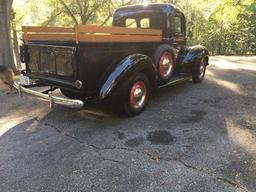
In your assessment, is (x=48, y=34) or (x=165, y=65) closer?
(x=48, y=34)

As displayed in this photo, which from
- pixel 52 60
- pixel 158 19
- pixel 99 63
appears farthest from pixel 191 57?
pixel 52 60

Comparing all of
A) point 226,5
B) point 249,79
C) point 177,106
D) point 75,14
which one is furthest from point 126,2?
point 177,106

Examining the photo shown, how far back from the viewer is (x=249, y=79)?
331 inches

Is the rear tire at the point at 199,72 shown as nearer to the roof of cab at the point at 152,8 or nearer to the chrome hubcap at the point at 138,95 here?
the roof of cab at the point at 152,8

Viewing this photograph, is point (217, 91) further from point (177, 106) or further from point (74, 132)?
point (74, 132)

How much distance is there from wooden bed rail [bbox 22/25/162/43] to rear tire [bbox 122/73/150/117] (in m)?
0.76

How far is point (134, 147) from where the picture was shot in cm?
403

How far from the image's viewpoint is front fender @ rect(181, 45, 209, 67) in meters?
6.99

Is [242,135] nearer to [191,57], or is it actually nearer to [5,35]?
[191,57]

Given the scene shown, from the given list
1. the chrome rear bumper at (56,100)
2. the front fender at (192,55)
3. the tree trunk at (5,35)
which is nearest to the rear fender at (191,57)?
the front fender at (192,55)

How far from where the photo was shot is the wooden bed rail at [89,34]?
13.7ft

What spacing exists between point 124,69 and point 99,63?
1.47 ft

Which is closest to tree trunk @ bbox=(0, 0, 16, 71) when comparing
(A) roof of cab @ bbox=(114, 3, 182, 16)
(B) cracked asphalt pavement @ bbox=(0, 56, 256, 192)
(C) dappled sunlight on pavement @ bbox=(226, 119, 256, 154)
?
(B) cracked asphalt pavement @ bbox=(0, 56, 256, 192)

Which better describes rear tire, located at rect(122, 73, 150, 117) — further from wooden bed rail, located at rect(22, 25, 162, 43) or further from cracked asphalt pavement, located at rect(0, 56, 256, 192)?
wooden bed rail, located at rect(22, 25, 162, 43)
